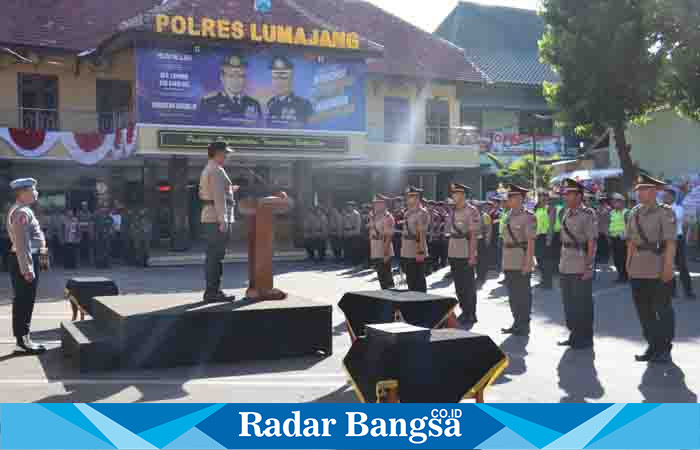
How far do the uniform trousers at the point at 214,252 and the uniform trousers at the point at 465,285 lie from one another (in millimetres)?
3757

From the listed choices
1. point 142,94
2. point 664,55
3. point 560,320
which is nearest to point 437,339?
point 560,320

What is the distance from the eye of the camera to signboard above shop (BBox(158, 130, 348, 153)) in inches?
907

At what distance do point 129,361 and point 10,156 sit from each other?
1733 cm

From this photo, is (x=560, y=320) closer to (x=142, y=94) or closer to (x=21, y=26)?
(x=142, y=94)

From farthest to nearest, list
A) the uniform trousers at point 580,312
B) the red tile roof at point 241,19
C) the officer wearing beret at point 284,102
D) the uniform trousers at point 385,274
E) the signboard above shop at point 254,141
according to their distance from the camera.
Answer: the officer wearing beret at point 284,102 < the red tile roof at point 241,19 < the signboard above shop at point 254,141 < the uniform trousers at point 385,274 < the uniform trousers at point 580,312

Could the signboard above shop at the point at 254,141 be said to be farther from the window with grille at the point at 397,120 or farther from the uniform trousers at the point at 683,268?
the uniform trousers at the point at 683,268

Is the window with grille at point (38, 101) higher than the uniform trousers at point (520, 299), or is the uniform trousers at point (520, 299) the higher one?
the window with grille at point (38, 101)

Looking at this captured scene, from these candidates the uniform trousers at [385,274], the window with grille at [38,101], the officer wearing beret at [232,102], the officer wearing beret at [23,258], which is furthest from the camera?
the window with grille at [38,101]

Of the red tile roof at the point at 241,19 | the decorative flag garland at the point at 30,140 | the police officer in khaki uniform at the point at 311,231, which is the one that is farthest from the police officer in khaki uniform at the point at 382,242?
the decorative flag garland at the point at 30,140

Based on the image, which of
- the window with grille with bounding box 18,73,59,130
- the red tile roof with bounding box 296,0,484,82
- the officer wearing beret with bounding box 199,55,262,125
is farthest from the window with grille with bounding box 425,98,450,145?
the window with grille with bounding box 18,73,59,130

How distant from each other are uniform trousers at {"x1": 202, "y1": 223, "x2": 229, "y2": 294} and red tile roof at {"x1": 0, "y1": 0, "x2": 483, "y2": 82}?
49.0 feet

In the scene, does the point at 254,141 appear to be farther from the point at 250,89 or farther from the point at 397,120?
the point at 397,120

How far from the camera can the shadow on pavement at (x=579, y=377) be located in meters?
7.00

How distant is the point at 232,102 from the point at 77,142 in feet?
15.3
